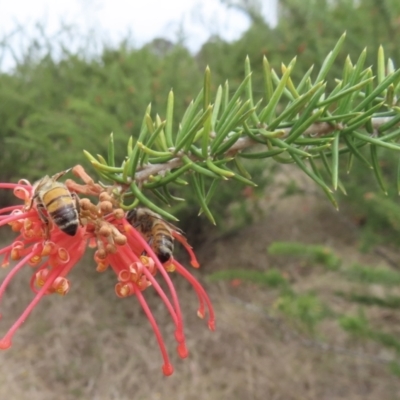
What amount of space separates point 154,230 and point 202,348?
6.41 feet

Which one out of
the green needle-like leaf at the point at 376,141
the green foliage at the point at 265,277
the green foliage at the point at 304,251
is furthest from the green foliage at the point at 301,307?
the green needle-like leaf at the point at 376,141

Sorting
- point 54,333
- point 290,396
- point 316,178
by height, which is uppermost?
point 316,178

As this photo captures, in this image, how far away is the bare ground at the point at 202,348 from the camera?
6.53ft

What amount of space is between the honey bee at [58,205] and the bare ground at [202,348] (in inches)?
64.5

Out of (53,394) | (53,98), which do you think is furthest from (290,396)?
(53,98)

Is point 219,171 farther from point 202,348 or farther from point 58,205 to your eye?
point 202,348

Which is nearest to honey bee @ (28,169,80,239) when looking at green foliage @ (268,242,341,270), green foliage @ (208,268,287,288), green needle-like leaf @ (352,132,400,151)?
green needle-like leaf @ (352,132,400,151)

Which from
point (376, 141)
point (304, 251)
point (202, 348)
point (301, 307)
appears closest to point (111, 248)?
point (376, 141)

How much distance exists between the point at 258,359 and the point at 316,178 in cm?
187

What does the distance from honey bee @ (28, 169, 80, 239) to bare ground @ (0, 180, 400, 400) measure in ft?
5.37

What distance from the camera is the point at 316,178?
1.29ft

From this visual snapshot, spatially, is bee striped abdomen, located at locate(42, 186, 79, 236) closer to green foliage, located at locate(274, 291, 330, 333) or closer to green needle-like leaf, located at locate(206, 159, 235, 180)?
green needle-like leaf, located at locate(206, 159, 235, 180)

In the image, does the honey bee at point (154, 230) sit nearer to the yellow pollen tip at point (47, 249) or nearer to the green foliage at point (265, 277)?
the yellow pollen tip at point (47, 249)

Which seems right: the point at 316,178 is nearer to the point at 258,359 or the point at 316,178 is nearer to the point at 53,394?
the point at 258,359
